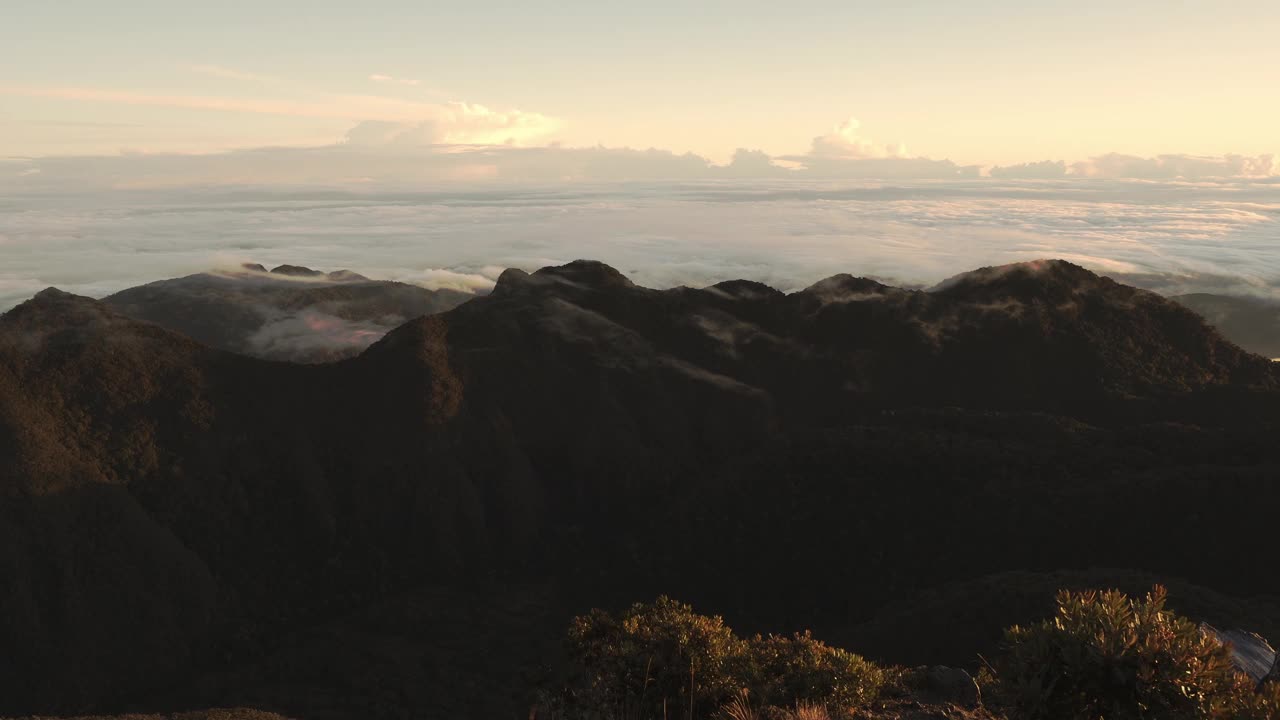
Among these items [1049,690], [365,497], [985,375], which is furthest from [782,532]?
[1049,690]

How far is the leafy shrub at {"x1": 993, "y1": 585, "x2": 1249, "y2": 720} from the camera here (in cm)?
2212

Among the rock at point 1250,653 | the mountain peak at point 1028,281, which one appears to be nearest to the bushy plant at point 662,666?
the rock at point 1250,653

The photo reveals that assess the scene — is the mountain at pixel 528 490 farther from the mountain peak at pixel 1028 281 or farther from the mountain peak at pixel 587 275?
the mountain peak at pixel 1028 281

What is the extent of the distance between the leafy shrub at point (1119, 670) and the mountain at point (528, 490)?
5066 cm

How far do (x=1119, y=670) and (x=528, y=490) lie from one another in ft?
322

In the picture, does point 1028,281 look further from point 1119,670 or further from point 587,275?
point 1119,670

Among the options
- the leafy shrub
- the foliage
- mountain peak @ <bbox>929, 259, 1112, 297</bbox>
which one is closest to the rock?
the foliage

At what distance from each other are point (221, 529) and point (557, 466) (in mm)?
41465

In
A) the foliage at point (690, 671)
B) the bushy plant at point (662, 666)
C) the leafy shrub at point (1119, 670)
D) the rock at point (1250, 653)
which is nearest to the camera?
the leafy shrub at point (1119, 670)

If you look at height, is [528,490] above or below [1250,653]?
below

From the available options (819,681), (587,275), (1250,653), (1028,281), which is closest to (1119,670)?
(819,681)

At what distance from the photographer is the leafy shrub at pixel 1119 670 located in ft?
72.6

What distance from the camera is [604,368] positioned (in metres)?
129

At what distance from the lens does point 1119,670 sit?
22234 mm
